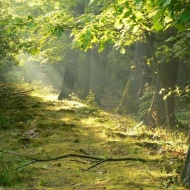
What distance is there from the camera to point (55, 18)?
691 centimetres

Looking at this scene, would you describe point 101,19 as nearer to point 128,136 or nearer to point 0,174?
point 0,174

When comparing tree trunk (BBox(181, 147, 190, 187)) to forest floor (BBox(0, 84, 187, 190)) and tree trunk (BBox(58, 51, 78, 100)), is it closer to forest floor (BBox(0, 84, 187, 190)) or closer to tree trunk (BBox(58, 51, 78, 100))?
forest floor (BBox(0, 84, 187, 190))

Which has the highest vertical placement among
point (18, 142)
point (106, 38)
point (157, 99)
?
point (106, 38)

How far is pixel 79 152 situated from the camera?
7000mm

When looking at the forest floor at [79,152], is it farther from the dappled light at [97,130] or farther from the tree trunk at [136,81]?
the tree trunk at [136,81]

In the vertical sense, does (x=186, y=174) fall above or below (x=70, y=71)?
below

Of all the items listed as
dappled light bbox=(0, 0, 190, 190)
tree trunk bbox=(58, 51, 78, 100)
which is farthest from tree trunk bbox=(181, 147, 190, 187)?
tree trunk bbox=(58, 51, 78, 100)

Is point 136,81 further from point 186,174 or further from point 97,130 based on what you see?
point 186,174

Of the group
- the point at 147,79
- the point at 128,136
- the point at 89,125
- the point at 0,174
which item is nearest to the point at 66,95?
the point at 147,79

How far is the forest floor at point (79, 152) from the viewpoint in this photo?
500 centimetres

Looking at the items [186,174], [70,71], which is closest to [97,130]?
[186,174]

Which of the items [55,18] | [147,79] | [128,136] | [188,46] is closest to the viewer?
[55,18]

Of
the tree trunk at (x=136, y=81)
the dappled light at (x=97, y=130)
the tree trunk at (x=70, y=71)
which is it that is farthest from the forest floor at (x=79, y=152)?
the tree trunk at (x=70, y=71)

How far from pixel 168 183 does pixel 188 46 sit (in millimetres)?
4161
